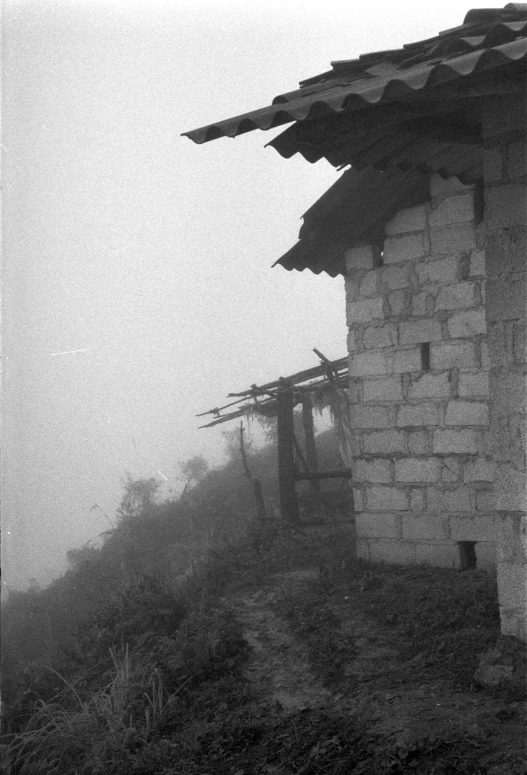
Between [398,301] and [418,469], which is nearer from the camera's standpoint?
[418,469]

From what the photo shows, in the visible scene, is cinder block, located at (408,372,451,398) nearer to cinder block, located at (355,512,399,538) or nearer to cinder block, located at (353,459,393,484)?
cinder block, located at (353,459,393,484)

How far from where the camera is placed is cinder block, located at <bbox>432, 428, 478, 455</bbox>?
7348 millimetres

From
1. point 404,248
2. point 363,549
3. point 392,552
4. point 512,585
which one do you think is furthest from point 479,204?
point 512,585

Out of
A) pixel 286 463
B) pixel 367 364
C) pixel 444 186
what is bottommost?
pixel 286 463

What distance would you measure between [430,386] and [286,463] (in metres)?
3.51

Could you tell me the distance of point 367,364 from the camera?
26.7 ft

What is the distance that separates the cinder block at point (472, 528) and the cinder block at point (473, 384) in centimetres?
124

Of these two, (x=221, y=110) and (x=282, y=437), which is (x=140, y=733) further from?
(x=221, y=110)

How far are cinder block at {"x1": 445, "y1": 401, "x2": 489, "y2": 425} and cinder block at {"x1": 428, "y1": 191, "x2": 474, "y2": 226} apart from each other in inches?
73.8

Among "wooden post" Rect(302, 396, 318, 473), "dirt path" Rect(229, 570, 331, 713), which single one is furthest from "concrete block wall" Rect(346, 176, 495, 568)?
"wooden post" Rect(302, 396, 318, 473)

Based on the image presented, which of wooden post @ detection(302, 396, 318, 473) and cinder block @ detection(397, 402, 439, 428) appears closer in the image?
cinder block @ detection(397, 402, 439, 428)

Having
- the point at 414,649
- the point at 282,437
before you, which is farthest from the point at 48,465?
the point at 414,649

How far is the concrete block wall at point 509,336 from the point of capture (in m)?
4.51

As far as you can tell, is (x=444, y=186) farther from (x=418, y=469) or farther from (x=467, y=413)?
A: (x=418, y=469)
